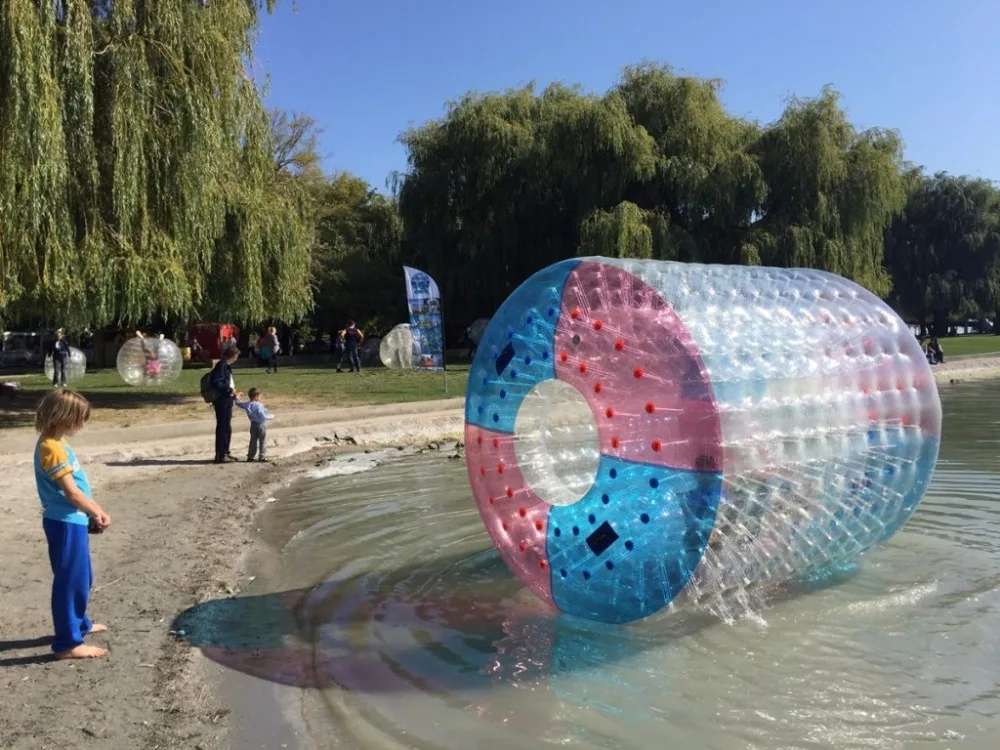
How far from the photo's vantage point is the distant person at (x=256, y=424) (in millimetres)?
12477

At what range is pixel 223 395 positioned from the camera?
12055 mm

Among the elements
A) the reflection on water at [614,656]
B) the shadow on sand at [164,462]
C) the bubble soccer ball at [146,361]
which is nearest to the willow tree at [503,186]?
the bubble soccer ball at [146,361]

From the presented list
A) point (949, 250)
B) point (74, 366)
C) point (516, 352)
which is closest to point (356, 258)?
point (74, 366)

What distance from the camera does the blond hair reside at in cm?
488

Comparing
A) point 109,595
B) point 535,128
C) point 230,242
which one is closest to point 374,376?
point 230,242

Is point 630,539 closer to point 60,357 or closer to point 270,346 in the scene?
point 60,357

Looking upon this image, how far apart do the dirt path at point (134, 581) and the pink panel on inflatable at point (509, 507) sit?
1981 mm

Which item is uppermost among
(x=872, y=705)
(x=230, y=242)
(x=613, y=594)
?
(x=230, y=242)

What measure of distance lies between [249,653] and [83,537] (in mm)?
1169

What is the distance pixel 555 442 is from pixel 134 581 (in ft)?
10.8

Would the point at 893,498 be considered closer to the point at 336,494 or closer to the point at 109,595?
the point at 109,595

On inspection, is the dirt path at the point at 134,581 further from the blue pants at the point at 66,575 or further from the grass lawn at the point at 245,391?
the grass lawn at the point at 245,391

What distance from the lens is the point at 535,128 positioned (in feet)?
114

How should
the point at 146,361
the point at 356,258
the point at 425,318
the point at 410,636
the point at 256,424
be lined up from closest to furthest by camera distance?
the point at 410,636
the point at 256,424
the point at 146,361
the point at 425,318
the point at 356,258
